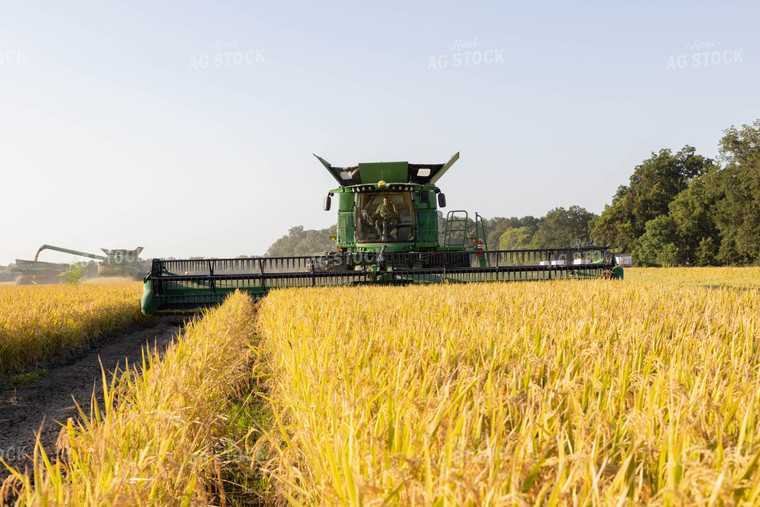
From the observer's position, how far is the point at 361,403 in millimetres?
1915

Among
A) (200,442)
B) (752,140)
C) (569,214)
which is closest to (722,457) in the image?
(200,442)

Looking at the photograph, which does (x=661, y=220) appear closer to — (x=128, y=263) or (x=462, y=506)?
(x=128, y=263)

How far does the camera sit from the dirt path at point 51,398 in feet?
11.3

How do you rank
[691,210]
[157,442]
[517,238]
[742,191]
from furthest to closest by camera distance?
1. [517,238]
2. [691,210]
3. [742,191]
4. [157,442]

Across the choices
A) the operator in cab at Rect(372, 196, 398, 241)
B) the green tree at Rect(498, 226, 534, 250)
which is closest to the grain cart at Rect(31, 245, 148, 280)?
the operator in cab at Rect(372, 196, 398, 241)

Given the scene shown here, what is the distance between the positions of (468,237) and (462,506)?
11072 mm

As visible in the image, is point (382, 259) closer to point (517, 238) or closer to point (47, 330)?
point (47, 330)

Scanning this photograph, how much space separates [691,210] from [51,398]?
172ft

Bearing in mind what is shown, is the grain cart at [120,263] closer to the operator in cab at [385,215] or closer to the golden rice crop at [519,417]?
the operator in cab at [385,215]

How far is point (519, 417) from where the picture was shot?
66.9 inches

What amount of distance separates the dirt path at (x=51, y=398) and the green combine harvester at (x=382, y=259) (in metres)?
2.09

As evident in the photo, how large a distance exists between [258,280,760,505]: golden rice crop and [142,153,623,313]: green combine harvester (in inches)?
227

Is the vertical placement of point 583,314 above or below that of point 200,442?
above

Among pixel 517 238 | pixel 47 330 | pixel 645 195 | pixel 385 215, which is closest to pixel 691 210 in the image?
pixel 645 195
